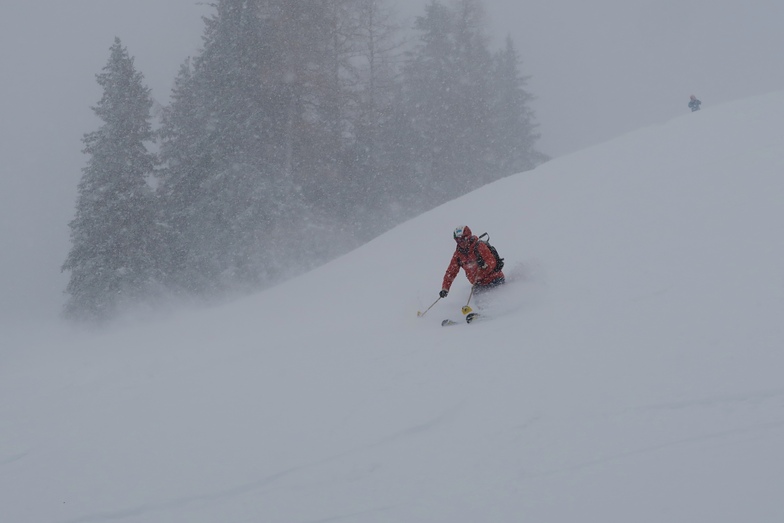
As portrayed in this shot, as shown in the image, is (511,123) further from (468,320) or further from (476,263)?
(468,320)

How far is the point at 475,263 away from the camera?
9.49m

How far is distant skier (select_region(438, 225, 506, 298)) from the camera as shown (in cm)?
935

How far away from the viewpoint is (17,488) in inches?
211

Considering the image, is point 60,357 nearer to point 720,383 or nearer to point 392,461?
point 392,461

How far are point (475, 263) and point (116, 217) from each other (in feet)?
47.8

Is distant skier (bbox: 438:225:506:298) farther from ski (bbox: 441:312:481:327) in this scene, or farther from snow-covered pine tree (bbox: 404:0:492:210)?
snow-covered pine tree (bbox: 404:0:492:210)

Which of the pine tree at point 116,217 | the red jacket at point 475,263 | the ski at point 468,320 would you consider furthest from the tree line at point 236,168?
the ski at point 468,320

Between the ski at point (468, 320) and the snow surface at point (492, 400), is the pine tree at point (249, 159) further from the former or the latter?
the ski at point (468, 320)

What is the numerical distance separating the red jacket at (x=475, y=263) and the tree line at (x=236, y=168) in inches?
419

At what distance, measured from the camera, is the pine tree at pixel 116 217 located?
1788 centimetres

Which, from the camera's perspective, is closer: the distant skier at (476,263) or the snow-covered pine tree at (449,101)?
the distant skier at (476,263)

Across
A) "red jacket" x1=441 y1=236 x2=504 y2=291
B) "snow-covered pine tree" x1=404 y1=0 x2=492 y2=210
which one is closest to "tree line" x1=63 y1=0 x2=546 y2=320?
"snow-covered pine tree" x1=404 y1=0 x2=492 y2=210

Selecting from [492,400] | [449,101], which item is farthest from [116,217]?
[449,101]

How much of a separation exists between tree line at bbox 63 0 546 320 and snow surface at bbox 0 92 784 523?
736 cm
